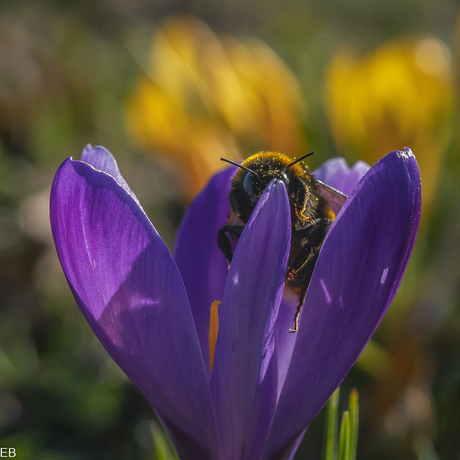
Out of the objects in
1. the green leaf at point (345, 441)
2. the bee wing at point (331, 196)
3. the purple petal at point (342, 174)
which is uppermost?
the purple petal at point (342, 174)

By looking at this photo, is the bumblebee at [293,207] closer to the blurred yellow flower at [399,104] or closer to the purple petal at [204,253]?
the purple petal at [204,253]

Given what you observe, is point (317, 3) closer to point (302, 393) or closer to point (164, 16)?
point (164, 16)

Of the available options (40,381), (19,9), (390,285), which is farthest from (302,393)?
(19,9)

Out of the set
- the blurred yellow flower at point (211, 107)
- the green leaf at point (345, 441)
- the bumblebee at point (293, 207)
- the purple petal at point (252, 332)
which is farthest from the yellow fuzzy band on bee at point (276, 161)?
the blurred yellow flower at point (211, 107)

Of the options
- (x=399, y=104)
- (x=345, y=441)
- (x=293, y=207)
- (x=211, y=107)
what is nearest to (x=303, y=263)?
(x=293, y=207)

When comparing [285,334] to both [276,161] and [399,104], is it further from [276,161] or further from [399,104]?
[399,104]

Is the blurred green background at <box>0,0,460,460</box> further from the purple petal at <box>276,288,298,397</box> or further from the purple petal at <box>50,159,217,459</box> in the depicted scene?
the purple petal at <box>50,159,217,459</box>
